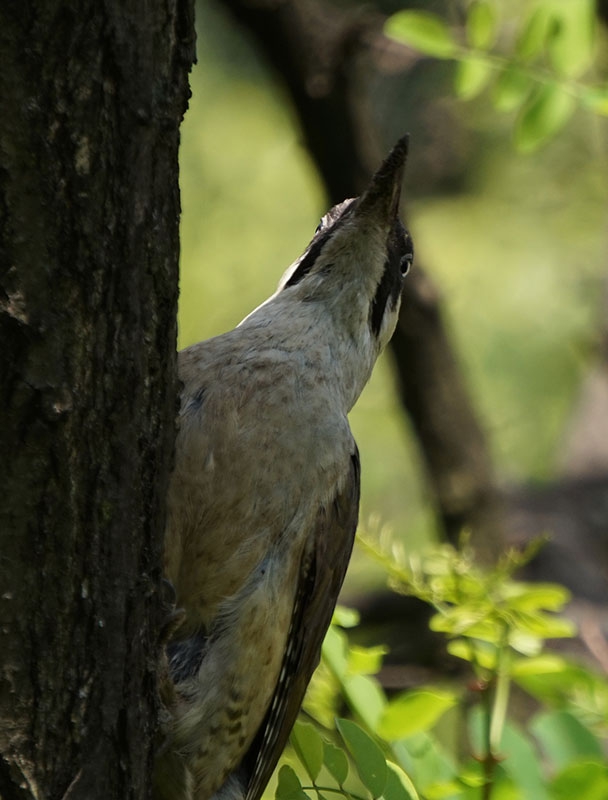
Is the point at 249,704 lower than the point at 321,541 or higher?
lower

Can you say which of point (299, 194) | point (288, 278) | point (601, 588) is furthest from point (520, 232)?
point (288, 278)

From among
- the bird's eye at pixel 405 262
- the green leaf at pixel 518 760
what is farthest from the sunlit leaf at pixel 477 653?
the bird's eye at pixel 405 262

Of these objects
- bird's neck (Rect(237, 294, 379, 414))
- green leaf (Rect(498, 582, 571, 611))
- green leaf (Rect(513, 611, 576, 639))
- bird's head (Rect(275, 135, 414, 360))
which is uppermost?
bird's head (Rect(275, 135, 414, 360))

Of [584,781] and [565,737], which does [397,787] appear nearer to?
[584,781]

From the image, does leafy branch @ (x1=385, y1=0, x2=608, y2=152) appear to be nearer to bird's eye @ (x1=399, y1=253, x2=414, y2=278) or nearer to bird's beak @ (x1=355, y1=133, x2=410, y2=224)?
bird's eye @ (x1=399, y1=253, x2=414, y2=278)

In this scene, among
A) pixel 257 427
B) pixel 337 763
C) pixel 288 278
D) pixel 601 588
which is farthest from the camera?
pixel 601 588

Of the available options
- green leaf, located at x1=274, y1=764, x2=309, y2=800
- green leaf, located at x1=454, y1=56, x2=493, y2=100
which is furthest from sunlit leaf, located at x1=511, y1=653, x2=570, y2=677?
green leaf, located at x1=454, y1=56, x2=493, y2=100

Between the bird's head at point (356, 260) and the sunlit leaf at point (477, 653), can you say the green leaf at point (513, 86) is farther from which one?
the sunlit leaf at point (477, 653)

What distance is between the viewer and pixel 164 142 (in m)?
1.71

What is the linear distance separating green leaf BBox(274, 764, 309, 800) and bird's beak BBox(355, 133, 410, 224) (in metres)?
1.48

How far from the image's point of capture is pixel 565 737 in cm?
262

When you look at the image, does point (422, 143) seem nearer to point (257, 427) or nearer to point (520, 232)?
point (520, 232)

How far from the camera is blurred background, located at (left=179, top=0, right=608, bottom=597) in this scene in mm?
7039

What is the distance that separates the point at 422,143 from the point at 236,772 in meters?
6.00
